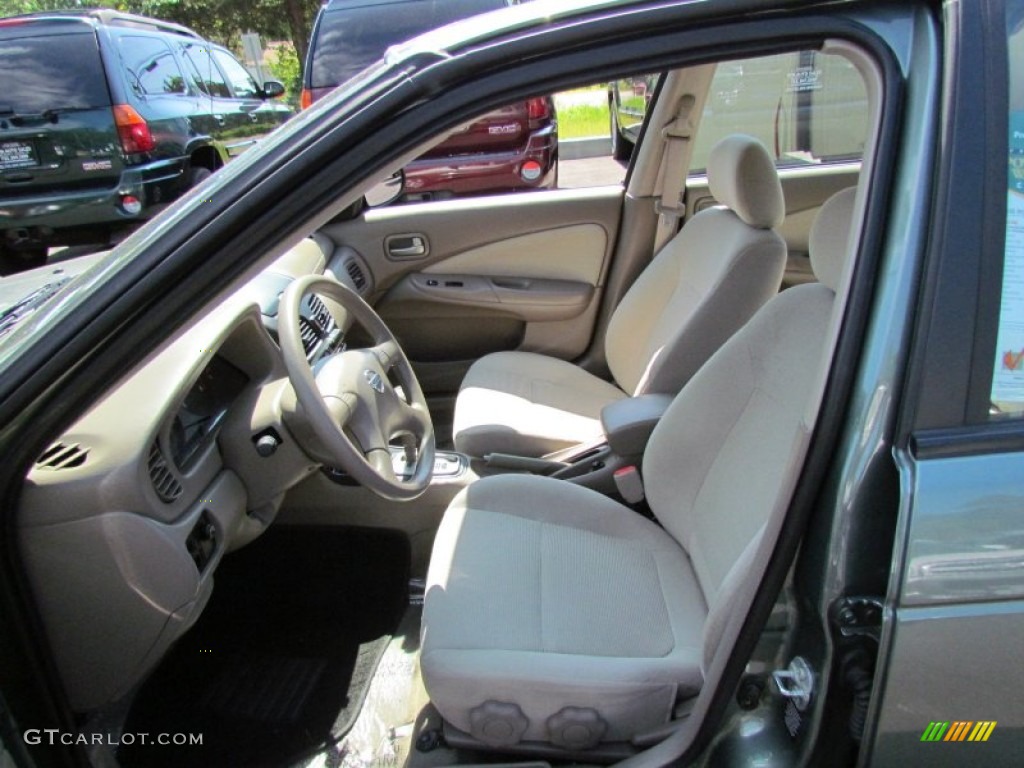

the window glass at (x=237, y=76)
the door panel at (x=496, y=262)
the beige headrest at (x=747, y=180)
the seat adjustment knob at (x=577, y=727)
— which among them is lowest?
the seat adjustment knob at (x=577, y=727)

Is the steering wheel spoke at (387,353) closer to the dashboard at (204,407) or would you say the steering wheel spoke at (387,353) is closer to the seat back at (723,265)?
the dashboard at (204,407)

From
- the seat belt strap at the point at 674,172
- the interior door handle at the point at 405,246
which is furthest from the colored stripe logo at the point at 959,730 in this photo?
the interior door handle at the point at 405,246

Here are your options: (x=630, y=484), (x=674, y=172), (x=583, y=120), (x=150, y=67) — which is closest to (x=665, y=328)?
(x=630, y=484)

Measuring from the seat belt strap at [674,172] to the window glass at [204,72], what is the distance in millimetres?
4983

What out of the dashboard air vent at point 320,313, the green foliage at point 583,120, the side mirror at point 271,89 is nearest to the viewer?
the dashboard air vent at point 320,313

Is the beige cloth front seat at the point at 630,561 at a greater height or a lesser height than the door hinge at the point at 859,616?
lesser

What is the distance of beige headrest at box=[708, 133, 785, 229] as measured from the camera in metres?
1.88

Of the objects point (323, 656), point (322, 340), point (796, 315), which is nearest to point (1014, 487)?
point (796, 315)

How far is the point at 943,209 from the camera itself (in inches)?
32.9

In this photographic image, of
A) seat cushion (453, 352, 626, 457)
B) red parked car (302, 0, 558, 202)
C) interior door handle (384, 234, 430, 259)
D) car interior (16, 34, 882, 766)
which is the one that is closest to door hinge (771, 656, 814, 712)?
car interior (16, 34, 882, 766)

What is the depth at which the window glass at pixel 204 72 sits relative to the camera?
20.9 ft

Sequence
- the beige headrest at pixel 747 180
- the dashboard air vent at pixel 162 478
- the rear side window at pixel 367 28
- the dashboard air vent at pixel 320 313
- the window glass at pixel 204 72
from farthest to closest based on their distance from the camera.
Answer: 1. the window glass at pixel 204 72
2. the rear side window at pixel 367 28
3. the dashboard air vent at pixel 320 313
4. the beige headrest at pixel 747 180
5. the dashboard air vent at pixel 162 478

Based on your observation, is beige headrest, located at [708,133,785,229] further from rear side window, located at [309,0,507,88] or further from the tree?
the tree

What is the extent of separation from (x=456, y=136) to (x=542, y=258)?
1654 mm
